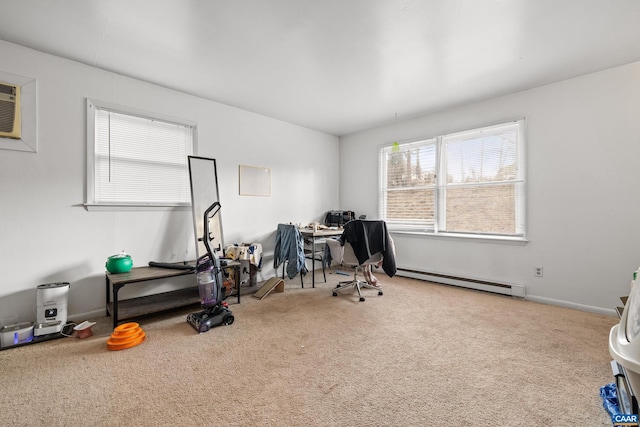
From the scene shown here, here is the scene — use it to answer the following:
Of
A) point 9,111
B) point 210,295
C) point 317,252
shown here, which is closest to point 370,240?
point 317,252

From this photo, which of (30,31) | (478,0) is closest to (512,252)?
(478,0)

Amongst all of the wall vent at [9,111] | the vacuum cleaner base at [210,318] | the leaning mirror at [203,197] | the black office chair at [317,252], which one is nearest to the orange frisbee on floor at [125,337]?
the vacuum cleaner base at [210,318]

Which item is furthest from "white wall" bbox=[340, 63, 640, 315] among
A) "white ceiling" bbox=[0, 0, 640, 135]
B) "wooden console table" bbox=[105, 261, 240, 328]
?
"wooden console table" bbox=[105, 261, 240, 328]

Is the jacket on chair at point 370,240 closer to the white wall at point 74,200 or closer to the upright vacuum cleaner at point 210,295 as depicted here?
the upright vacuum cleaner at point 210,295

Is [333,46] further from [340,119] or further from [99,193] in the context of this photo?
[99,193]

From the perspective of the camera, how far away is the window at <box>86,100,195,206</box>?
112 inches

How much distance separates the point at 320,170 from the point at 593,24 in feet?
12.6

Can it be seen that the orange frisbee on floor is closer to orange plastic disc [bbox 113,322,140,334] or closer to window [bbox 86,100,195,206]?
orange plastic disc [bbox 113,322,140,334]

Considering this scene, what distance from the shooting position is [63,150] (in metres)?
2.65

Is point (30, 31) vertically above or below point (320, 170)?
above

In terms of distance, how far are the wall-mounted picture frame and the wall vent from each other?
222cm

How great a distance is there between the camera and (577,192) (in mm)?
3031

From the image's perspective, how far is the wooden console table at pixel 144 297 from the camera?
2.50 meters

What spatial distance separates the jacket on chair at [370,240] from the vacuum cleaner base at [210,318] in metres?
1.64
